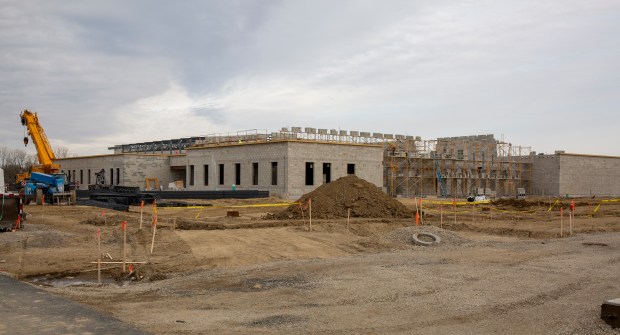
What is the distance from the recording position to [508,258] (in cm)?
1702

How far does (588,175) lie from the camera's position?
66125 mm

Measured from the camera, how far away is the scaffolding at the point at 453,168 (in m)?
57.2

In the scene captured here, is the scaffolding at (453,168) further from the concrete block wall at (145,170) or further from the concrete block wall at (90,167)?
the concrete block wall at (90,167)

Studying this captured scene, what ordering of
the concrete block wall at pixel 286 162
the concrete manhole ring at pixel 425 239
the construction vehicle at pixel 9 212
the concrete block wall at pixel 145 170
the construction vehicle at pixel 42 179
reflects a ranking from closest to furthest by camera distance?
the concrete manhole ring at pixel 425 239, the construction vehicle at pixel 9 212, the construction vehicle at pixel 42 179, the concrete block wall at pixel 286 162, the concrete block wall at pixel 145 170

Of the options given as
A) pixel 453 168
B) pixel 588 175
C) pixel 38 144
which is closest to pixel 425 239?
pixel 38 144

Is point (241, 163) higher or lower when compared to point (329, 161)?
lower

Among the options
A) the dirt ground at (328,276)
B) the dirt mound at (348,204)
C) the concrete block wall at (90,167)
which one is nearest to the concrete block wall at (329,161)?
the dirt mound at (348,204)

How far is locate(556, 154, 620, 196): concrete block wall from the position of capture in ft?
211

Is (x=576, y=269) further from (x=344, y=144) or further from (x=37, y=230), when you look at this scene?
(x=344, y=144)

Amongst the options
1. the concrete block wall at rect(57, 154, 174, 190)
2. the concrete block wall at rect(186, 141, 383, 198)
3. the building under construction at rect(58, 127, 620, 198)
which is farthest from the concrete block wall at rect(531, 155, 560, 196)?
the concrete block wall at rect(57, 154, 174, 190)

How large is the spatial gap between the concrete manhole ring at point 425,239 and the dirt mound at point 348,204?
7126mm

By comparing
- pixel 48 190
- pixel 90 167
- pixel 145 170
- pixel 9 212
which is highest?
pixel 90 167

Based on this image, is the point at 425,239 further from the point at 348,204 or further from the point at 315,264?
the point at 348,204

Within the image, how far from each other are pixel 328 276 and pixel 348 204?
15164mm
